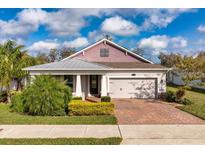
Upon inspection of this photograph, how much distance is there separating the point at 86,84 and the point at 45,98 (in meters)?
8.73

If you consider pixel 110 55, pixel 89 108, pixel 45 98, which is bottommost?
pixel 89 108

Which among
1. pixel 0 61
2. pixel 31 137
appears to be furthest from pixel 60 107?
pixel 0 61

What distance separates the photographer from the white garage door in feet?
77.4

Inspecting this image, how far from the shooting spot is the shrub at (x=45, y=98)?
46.5 ft

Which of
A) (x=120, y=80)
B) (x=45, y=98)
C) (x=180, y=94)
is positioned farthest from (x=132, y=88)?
(x=45, y=98)

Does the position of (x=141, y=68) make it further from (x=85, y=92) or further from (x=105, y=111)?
(x=105, y=111)

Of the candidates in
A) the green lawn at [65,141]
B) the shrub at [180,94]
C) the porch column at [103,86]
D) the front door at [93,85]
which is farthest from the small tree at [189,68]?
the green lawn at [65,141]

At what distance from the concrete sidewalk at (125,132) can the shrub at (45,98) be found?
295cm

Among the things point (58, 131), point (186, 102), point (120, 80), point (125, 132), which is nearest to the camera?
point (125, 132)

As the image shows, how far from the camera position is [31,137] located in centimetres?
945

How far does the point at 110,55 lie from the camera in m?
27.3

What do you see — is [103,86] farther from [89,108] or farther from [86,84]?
[89,108]
